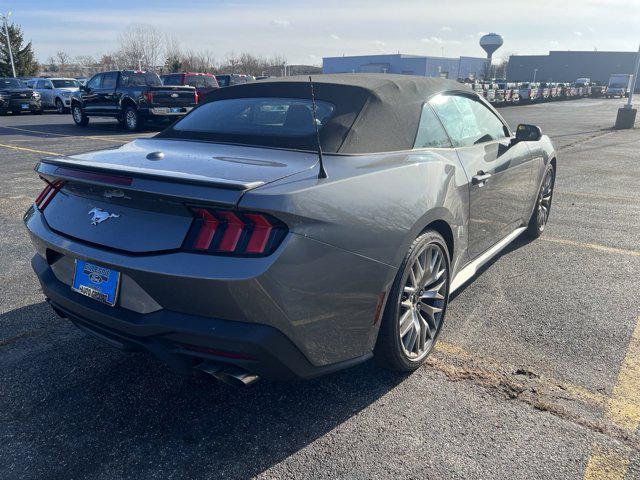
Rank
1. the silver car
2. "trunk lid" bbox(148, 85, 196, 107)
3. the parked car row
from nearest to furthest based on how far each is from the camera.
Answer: "trunk lid" bbox(148, 85, 196, 107) < the silver car < the parked car row

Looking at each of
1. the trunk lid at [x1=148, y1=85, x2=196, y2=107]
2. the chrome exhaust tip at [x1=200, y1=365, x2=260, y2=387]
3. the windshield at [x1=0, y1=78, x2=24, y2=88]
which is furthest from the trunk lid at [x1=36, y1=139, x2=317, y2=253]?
the windshield at [x1=0, y1=78, x2=24, y2=88]

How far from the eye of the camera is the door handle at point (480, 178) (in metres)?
3.31

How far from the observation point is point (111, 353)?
3.06 metres

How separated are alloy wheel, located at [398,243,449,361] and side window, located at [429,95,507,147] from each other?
0.90 m

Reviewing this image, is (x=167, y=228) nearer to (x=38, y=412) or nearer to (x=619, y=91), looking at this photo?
(x=38, y=412)

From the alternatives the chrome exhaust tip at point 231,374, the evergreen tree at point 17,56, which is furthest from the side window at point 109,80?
the evergreen tree at point 17,56

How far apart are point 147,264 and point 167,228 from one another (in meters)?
0.17

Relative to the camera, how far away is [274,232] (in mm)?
1981

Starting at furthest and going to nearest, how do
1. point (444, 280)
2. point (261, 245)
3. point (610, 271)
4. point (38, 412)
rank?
point (610, 271) < point (444, 280) < point (38, 412) < point (261, 245)

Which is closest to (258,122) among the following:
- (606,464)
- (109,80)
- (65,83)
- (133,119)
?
(606,464)

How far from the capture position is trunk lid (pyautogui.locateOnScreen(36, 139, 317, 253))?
204 cm

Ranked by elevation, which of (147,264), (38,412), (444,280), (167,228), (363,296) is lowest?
(38,412)

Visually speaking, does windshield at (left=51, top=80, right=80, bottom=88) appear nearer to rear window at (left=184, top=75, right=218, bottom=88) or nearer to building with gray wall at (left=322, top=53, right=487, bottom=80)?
rear window at (left=184, top=75, right=218, bottom=88)

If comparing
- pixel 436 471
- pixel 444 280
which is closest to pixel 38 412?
pixel 436 471
